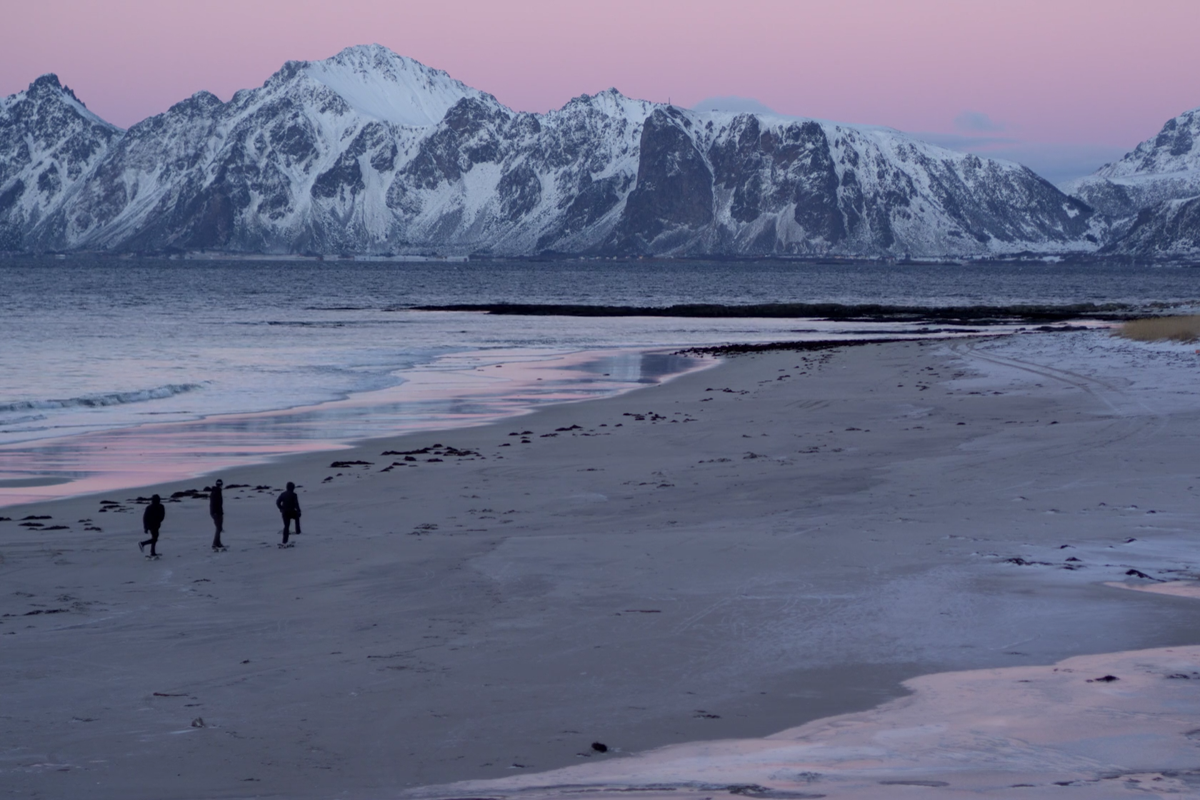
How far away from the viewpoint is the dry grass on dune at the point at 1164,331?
3784 cm

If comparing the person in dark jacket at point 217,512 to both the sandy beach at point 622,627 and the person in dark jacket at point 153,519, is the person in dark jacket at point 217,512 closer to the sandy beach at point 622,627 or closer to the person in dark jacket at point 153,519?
the sandy beach at point 622,627

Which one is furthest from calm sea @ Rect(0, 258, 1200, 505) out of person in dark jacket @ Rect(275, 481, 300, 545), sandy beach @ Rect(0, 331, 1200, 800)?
person in dark jacket @ Rect(275, 481, 300, 545)

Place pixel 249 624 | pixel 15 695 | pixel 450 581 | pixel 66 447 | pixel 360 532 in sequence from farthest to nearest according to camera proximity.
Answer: pixel 66 447 < pixel 360 532 < pixel 450 581 < pixel 249 624 < pixel 15 695

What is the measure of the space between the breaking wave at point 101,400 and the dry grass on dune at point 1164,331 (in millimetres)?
29513

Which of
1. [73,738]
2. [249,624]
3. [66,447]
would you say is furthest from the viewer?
[66,447]

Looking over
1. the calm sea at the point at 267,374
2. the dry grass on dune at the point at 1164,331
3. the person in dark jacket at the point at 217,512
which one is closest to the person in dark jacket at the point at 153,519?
the person in dark jacket at the point at 217,512

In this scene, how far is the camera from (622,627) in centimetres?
1046

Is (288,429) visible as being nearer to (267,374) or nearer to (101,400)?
(101,400)

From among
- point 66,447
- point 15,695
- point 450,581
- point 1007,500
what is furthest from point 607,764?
point 66,447

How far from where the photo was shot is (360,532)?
15430 mm

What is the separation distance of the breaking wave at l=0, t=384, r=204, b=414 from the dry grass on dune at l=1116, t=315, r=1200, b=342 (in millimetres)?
29513

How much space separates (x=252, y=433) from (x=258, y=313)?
67.6 m

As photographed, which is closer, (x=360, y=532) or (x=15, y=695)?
(x=15, y=695)

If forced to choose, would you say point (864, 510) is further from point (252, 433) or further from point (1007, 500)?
point (252, 433)
